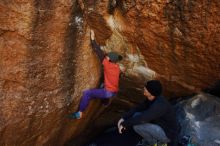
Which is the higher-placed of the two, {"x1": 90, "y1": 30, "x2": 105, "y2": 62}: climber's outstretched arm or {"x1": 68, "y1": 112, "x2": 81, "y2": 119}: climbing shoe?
{"x1": 90, "y1": 30, "x2": 105, "y2": 62}: climber's outstretched arm

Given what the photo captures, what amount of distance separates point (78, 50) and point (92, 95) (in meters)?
0.74

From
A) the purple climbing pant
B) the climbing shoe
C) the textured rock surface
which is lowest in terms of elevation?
the climbing shoe

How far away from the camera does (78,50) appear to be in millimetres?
5113

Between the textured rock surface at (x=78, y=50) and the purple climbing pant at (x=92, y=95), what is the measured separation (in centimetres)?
8

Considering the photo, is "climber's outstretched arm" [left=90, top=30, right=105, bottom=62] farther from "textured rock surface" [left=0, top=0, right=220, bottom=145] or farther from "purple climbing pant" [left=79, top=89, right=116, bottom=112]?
"purple climbing pant" [left=79, top=89, right=116, bottom=112]

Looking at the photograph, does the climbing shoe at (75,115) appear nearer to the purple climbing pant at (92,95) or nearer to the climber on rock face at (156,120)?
the purple climbing pant at (92,95)

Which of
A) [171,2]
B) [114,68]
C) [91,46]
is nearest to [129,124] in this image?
[114,68]

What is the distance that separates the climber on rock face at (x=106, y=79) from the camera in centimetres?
529

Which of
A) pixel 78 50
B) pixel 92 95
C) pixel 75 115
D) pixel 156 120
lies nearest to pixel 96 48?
pixel 78 50

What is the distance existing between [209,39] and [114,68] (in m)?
1.33

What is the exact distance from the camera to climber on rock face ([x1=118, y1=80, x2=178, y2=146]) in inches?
183

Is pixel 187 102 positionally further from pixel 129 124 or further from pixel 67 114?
pixel 67 114

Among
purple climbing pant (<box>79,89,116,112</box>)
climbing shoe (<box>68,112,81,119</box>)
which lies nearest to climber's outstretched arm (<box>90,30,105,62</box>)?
purple climbing pant (<box>79,89,116,112</box>)

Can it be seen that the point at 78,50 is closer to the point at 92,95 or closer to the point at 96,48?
the point at 96,48
